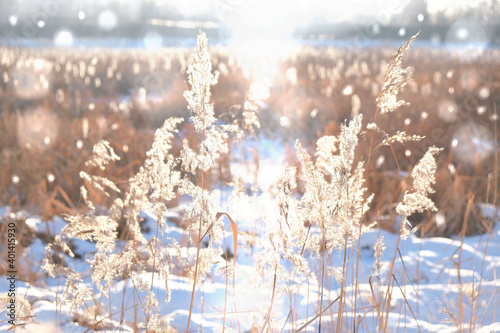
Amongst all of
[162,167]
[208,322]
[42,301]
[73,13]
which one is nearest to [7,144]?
[42,301]

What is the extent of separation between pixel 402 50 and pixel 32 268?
190 centimetres

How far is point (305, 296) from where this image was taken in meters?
1.87

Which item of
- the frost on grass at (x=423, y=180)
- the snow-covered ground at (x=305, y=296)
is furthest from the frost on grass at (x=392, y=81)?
the snow-covered ground at (x=305, y=296)

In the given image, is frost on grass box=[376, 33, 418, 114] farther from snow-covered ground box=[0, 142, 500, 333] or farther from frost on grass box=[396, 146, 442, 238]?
snow-covered ground box=[0, 142, 500, 333]

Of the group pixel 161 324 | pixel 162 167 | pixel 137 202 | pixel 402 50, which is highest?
pixel 402 50

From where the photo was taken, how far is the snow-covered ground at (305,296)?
1422 millimetres

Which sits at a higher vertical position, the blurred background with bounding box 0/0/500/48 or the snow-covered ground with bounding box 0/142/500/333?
the blurred background with bounding box 0/0/500/48

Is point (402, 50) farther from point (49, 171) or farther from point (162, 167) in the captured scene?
point (49, 171)

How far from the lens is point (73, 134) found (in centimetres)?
421

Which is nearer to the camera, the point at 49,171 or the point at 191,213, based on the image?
the point at 191,213

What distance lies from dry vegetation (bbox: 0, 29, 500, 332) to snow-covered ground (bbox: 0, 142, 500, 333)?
57mm

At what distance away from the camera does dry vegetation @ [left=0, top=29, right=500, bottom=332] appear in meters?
1.06

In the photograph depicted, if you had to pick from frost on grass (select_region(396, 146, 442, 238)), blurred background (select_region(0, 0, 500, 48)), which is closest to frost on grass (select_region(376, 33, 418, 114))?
frost on grass (select_region(396, 146, 442, 238))

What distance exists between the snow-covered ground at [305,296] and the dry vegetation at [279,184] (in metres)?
0.06
